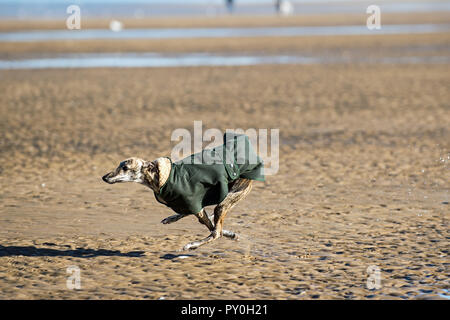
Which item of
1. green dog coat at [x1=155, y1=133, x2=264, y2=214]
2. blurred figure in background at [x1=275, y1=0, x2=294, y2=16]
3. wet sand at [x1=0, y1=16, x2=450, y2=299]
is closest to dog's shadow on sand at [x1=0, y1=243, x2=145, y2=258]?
wet sand at [x1=0, y1=16, x2=450, y2=299]

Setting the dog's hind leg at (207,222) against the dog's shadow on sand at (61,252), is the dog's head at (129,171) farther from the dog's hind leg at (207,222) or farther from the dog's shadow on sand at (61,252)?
the dog's shadow on sand at (61,252)

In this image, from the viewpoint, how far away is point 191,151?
13.8 metres

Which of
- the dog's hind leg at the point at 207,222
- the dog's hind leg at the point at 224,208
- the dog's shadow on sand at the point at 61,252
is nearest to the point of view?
the dog's hind leg at the point at 207,222

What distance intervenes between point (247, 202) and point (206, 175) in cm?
308

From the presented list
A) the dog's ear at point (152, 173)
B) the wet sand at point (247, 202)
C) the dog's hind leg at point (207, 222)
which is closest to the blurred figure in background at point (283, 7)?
the wet sand at point (247, 202)

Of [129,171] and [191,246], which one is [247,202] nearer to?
[191,246]

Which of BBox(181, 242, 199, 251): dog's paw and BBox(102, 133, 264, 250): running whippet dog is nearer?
A: BBox(102, 133, 264, 250): running whippet dog

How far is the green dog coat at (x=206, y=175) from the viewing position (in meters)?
7.42

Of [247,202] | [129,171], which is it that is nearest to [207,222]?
[129,171]

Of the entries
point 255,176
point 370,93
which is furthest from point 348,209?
point 370,93

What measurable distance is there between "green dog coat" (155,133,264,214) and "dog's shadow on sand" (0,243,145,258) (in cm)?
105

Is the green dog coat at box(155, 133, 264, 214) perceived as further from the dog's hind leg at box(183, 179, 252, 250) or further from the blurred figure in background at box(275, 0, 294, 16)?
the blurred figure in background at box(275, 0, 294, 16)

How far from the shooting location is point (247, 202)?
10.5 m

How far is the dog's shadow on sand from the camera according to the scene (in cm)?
822
